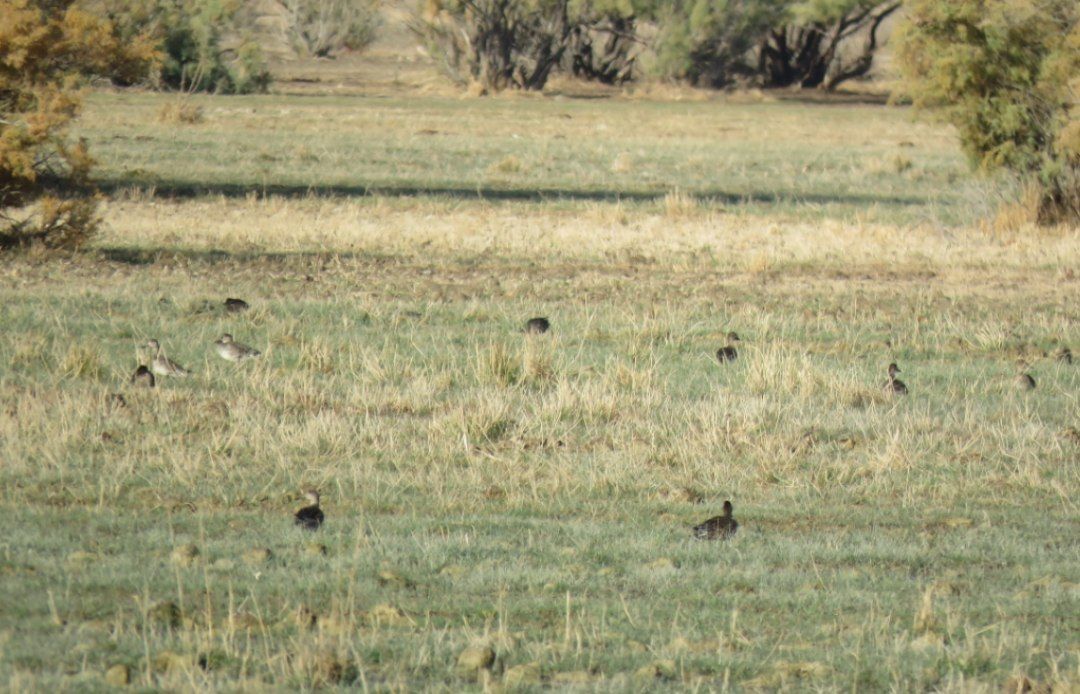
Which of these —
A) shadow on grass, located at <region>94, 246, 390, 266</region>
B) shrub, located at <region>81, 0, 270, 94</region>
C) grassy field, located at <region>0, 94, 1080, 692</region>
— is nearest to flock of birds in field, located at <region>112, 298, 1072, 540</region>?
grassy field, located at <region>0, 94, 1080, 692</region>

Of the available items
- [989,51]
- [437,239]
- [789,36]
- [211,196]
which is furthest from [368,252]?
[789,36]

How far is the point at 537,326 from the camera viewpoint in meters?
11.7

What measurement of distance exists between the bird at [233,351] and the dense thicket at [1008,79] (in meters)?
11.3

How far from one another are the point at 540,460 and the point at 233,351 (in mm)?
3122

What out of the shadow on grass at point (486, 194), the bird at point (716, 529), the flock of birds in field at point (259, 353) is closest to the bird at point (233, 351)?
the flock of birds in field at point (259, 353)

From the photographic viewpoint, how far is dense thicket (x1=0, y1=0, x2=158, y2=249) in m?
14.6

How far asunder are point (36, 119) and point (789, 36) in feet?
169

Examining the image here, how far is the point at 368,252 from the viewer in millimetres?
16375

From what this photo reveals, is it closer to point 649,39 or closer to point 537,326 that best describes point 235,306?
point 537,326

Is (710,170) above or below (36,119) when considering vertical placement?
below

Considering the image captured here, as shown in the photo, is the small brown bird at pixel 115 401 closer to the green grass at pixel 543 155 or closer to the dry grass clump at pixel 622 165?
the green grass at pixel 543 155

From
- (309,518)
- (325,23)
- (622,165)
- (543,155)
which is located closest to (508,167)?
(622,165)

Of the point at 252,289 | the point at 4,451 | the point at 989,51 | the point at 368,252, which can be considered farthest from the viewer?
the point at 989,51

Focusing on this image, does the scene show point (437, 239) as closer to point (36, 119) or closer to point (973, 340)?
point (36, 119)
